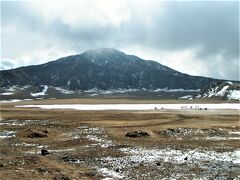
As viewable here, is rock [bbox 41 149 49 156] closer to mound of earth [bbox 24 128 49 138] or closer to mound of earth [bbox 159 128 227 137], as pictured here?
mound of earth [bbox 24 128 49 138]

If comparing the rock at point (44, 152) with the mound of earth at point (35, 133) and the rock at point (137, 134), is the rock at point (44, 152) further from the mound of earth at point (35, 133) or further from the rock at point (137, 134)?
the rock at point (137, 134)

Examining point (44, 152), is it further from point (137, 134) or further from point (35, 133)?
point (137, 134)

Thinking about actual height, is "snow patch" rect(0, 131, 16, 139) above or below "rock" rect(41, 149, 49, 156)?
above

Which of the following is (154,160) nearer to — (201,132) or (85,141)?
(85,141)

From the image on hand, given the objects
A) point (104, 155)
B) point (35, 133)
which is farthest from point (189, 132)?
point (104, 155)

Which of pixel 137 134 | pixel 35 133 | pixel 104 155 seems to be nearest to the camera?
pixel 104 155

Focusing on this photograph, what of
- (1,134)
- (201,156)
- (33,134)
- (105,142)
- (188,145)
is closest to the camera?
(201,156)

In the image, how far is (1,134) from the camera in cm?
6106

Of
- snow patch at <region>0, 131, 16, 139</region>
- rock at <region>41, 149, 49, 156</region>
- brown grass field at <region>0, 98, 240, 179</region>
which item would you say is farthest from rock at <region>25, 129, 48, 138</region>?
rock at <region>41, 149, 49, 156</region>

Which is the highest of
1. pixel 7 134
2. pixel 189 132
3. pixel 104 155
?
pixel 189 132

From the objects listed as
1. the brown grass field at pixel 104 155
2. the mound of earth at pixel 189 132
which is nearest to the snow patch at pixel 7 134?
the brown grass field at pixel 104 155

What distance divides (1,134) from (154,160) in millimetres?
30088

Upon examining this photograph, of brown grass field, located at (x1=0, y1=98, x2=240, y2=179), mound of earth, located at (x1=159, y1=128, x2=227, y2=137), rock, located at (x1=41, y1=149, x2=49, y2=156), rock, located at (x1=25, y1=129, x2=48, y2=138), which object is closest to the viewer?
brown grass field, located at (x1=0, y1=98, x2=240, y2=179)

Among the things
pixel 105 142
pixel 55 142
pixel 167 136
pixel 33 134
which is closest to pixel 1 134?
pixel 33 134
